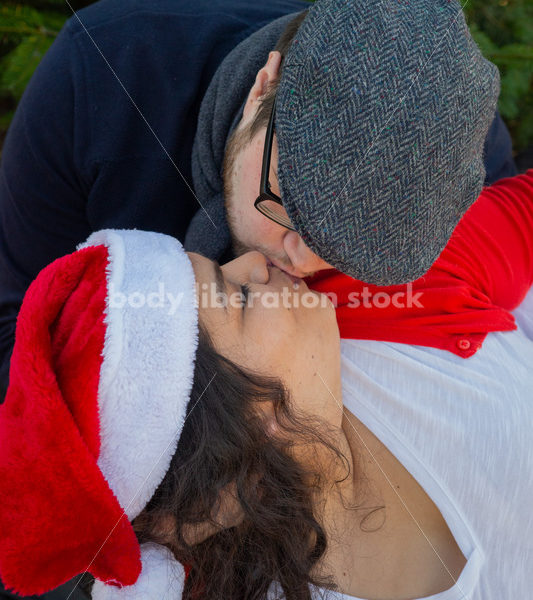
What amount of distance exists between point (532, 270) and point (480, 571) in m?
0.77

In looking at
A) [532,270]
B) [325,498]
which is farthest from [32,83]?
[532,270]

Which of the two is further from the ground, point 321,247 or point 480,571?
point 321,247

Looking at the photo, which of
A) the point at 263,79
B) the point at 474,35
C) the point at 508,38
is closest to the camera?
the point at 263,79

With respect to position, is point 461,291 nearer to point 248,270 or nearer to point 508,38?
point 248,270

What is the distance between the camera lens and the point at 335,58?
87 cm

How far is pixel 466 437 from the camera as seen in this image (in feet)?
3.57

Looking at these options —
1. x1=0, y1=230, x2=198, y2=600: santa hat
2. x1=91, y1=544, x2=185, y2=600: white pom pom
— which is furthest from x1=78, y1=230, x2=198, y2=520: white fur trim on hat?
x1=91, y1=544, x2=185, y2=600: white pom pom

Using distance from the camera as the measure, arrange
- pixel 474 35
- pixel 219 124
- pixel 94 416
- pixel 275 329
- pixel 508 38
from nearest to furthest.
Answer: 1. pixel 94 416
2. pixel 275 329
3. pixel 219 124
4. pixel 474 35
5. pixel 508 38

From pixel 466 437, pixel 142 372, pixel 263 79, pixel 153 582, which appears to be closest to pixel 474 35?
pixel 263 79

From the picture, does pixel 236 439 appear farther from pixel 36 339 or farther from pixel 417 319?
pixel 417 319

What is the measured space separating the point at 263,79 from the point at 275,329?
0.55 metres

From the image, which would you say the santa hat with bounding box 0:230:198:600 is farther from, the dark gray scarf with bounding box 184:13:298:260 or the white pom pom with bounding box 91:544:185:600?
the dark gray scarf with bounding box 184:13:298:260

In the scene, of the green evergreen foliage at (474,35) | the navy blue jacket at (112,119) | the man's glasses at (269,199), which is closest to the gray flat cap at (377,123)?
the man's glasses at (269,199)

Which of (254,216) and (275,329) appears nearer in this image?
(275,329)
